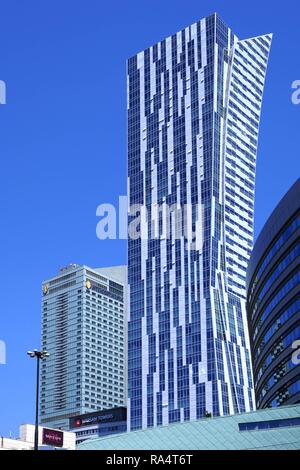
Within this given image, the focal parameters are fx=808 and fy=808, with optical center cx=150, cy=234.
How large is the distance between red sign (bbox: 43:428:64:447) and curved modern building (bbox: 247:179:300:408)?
41.8 m

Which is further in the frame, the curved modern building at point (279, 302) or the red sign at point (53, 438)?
the red sign at point (53, 438)

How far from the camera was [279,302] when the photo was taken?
115 meters

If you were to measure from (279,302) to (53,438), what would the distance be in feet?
194

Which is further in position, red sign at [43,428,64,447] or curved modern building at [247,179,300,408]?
red sign at [43,428,64,447]

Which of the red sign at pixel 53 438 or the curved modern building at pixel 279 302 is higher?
A: the curved modern building at pixel 279 302

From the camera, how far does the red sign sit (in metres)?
149

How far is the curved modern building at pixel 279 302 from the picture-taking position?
107312 mm

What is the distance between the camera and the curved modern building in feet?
352

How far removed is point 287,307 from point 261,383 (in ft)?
80.6

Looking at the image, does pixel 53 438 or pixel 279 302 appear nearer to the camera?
pixel 279 302

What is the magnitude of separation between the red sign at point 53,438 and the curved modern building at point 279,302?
41752 millimetres

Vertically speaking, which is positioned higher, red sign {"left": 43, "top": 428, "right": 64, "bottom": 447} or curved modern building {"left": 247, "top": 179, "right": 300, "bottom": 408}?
curved modern building {"left": 247, "top": 179, "right": 300, "bottom": 408}
